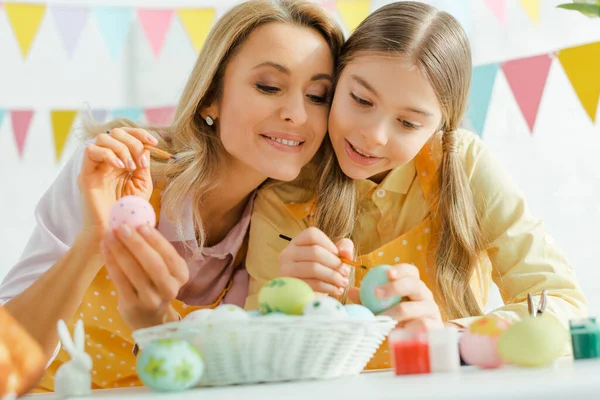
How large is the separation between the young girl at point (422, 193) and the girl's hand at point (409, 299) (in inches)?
9.7

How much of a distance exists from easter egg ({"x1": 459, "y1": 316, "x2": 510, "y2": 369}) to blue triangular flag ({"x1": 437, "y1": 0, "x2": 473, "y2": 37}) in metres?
2.13

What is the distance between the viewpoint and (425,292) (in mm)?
1188

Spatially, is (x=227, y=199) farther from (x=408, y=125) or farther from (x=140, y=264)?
(x=140, y=264)

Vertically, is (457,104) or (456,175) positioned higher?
(457,104)

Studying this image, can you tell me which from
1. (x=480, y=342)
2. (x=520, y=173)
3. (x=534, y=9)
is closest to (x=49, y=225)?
(x=480, y=342)

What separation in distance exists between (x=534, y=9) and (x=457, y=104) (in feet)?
4.63

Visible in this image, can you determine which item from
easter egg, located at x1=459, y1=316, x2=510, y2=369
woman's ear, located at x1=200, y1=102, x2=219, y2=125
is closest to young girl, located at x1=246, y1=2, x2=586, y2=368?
woman's ear, located at x1=200, y1=102, x2=219, y2=125

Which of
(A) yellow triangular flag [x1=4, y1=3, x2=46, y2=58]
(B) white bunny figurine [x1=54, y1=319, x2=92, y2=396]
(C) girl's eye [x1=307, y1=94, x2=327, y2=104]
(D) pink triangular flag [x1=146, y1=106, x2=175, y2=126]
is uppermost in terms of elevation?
(A) yellow triangular flag [x1=4, y1=3, x2=46, y2=58]

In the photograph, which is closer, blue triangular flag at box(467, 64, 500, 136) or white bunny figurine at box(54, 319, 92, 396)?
white bunny figurine at box(54, 319, 92, 396)

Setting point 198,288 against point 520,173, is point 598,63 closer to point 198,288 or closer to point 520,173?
point 520,173

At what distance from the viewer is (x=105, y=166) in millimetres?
1227

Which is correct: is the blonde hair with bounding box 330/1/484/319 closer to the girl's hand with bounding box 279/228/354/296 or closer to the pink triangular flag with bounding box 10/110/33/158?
the girl's hand with bounding box 279/228/354/296

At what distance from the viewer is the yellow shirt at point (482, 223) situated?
165cm

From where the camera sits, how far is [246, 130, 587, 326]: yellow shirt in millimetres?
1650
